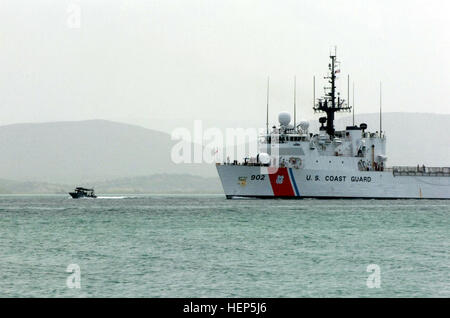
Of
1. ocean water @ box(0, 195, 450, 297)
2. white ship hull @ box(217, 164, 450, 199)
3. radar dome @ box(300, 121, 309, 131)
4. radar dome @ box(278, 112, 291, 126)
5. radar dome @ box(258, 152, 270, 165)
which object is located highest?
radar dome @ box(278, 112, 291, 126)

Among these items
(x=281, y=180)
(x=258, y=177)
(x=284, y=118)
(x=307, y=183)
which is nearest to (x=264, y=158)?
(x=258, y=177)

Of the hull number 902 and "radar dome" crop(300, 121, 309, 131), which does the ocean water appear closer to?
the hull number 902

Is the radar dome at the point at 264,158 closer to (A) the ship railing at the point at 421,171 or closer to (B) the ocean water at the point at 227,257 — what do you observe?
(A) the ship railing at the point at 421,171

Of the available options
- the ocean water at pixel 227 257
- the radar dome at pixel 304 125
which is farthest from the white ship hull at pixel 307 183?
the ocean water at pixel 227 257

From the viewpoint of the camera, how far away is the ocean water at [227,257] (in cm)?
2411

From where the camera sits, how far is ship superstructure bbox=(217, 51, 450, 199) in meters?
81.5

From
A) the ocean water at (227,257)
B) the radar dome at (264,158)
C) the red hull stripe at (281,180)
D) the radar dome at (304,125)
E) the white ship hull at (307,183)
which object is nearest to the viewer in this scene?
the ocean water at (227,257)

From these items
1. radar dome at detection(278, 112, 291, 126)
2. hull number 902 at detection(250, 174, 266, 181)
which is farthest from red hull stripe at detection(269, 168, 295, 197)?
radar dome at detection(278, 112, 291, 126)

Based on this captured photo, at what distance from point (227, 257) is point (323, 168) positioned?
51894 millimetres

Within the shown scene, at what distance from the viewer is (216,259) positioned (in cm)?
3077

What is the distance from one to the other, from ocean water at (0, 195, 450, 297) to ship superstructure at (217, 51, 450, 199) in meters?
28.1

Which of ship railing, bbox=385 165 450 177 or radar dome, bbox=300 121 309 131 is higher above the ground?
radar dome, bbox=300 121 309 131

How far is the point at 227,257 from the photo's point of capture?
103 ft
